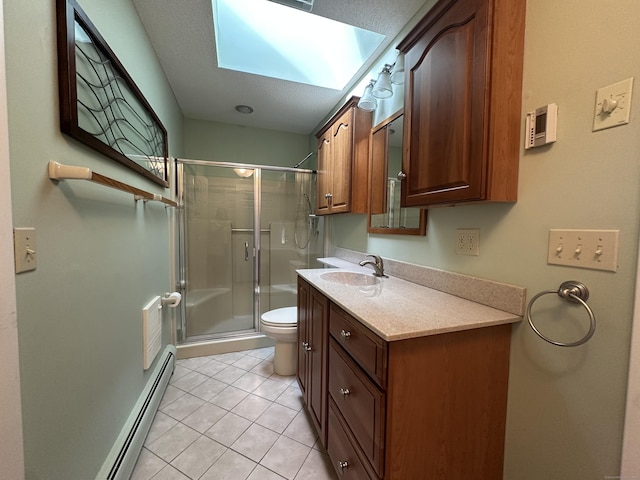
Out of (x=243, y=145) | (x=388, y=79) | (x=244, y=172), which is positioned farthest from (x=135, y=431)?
(x=243, y=145)

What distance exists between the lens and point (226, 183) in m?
2.75

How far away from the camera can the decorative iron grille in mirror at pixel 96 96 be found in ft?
2.60

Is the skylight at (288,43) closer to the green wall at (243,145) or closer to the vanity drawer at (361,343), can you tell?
the green wall at (243,145)

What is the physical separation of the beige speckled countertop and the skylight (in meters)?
1.63

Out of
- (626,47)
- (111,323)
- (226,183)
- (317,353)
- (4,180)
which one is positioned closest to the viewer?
(4,180)

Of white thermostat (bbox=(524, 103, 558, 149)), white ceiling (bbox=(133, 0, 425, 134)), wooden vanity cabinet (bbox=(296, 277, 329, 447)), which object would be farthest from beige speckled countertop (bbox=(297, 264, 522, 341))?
white ceiling (bbox=(133, 0, 425, 134))

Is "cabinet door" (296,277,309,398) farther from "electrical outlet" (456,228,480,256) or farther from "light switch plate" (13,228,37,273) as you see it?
"light switch plate" (13,228,37,273)

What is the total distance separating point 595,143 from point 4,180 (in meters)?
1.49

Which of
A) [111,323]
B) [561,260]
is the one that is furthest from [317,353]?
[561,260]

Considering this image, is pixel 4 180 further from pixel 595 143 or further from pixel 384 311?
Answer: pixel 595 143

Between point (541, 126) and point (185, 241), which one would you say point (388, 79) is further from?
point (185, 241)

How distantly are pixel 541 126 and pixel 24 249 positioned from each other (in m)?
1.55

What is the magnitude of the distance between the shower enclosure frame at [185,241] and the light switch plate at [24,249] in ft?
5.76

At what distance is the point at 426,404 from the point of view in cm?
81
